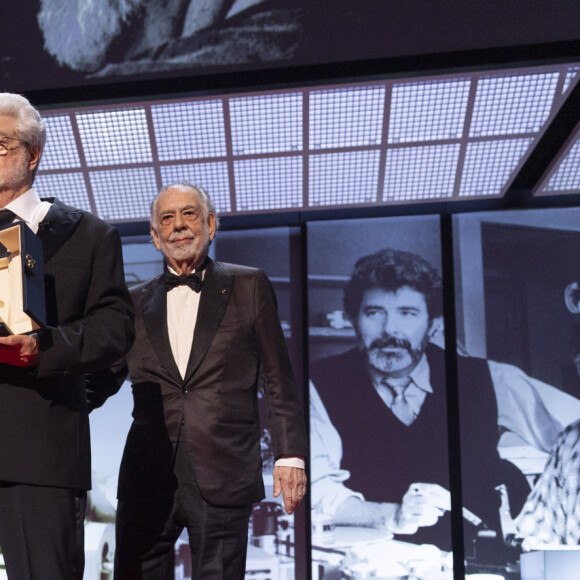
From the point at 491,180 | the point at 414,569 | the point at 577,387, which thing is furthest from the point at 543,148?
the point at 414,569

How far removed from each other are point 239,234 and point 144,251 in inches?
25.7

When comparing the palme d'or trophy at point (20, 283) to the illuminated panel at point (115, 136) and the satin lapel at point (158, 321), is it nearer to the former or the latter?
the satin lapel at point (158, 321)

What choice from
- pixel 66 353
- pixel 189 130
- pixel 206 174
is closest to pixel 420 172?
pixel 206 174

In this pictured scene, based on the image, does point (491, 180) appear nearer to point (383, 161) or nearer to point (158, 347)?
point (383, 161)

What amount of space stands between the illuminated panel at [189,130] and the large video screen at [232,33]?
43 centimetres

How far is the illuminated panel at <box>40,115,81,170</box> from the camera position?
13.9 ft

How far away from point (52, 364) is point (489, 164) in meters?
3.72

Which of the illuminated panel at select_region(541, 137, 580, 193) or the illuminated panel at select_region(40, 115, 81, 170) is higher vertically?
the illuminated panel at select_region(40, 115, 81, 170)

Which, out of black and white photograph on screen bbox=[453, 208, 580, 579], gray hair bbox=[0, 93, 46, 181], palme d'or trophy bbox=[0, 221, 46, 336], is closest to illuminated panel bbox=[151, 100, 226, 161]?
black and white photograph on screen bbox=[453, 208, 580, 579]

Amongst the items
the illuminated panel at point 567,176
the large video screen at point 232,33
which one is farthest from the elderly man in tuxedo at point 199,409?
the illuminated panel at point 567,176

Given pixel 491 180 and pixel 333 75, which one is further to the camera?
pixel 491 180

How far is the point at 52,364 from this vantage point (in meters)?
1.46

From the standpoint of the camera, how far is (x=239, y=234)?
5.13 metres

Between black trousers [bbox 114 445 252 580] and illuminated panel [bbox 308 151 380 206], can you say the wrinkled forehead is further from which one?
black trousers [bbox 114 445 252 580]
